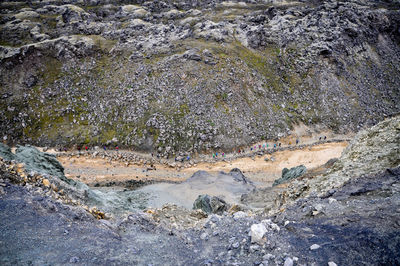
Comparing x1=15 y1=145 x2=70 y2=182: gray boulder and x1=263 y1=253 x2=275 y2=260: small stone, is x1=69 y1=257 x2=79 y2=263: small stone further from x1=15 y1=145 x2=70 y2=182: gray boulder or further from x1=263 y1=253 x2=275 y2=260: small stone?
x1=15 y1=145 x2=70 y2=182: gray boulder

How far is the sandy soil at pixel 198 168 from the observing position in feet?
134

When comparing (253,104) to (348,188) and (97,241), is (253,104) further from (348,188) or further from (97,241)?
(97,241)

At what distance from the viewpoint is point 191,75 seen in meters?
57.2

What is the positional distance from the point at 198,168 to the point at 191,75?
82.9 ft

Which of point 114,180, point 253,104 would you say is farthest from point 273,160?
point 114,180

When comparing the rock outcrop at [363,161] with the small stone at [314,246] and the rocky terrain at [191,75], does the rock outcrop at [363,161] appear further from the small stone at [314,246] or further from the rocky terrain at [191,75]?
the rocky terrain at [191,75]

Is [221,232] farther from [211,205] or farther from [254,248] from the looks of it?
[211,205]

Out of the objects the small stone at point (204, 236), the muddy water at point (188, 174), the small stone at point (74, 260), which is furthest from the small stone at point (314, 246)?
the muddy water at point (188, 174)

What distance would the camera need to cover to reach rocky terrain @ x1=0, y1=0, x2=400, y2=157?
49.9 meters

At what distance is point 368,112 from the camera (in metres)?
62.5

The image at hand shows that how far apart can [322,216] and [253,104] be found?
48.1 metres

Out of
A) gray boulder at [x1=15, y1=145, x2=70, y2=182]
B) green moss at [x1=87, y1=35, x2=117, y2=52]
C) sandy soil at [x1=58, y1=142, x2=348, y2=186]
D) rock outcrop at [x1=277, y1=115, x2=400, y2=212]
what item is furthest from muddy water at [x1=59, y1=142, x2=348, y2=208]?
green moss at [x1=87, y1=35, x2=117, y2=52]

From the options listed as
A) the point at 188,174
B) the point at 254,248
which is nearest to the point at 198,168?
the point at 188,174

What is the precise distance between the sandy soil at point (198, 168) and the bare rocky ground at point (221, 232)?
94.2 ft
